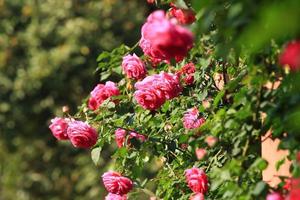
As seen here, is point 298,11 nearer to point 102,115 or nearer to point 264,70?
point 264,70

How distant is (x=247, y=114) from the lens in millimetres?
2232

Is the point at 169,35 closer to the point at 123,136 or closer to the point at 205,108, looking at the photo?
the point at 205,108

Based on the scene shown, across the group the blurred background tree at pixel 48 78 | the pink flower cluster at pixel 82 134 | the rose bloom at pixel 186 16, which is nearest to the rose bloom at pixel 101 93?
the pink flower cluster at pixel 82 134

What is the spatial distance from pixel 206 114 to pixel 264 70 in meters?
0.71

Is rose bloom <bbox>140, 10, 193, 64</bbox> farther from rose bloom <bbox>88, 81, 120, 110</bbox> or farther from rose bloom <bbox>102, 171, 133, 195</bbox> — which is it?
rose bloom <bbox>88, 81, 120, 110</bbox>

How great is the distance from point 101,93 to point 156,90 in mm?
528

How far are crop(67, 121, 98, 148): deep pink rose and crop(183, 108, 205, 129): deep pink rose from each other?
0.33m

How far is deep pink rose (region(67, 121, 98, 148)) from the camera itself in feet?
9.46

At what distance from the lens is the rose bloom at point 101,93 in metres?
3.20

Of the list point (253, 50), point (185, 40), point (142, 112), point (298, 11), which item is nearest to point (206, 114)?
point (142, 112)

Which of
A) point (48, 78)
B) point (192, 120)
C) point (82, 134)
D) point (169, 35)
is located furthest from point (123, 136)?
point (48, 78)

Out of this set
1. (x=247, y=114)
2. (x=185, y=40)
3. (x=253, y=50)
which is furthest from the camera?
(x=247, y=114)

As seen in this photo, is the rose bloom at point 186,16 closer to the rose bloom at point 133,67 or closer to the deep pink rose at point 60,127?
the rose bloom at point 133,67

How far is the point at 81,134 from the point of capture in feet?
9.45
